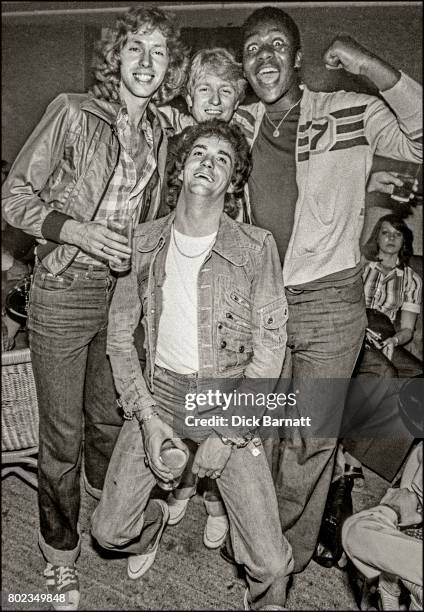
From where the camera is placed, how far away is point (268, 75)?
1917 millimetres

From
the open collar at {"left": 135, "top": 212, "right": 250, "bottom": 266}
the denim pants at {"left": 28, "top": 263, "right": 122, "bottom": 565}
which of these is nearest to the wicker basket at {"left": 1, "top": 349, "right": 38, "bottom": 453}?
the denim pants at {"left": 28, "top": 263, "right": 122, "bottom": 565}

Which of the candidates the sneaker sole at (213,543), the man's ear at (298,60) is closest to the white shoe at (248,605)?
the sneaker sole at (213,543)

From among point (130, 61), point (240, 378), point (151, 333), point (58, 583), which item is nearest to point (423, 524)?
point (240, 378)

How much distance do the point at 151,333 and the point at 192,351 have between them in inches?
5.5

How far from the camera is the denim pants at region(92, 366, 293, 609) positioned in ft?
6.26

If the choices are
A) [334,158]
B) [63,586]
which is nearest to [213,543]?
[63,586]

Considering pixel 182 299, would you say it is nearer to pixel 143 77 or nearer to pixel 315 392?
pixel 315 392

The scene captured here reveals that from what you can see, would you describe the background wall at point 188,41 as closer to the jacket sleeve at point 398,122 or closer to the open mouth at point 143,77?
the jacket sleeve at point 398,122

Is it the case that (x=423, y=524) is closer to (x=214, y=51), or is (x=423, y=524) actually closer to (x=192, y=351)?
(x=192, y=351)

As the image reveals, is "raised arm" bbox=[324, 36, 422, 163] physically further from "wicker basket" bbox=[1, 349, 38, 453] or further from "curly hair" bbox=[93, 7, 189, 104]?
"wicker basket" bbox=[1, 349, 38, 453]

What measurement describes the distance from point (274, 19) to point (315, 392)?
1.11m

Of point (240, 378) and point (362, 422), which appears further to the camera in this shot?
point (362, 422)

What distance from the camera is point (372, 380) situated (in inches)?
83.9

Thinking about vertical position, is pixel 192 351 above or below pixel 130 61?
below
